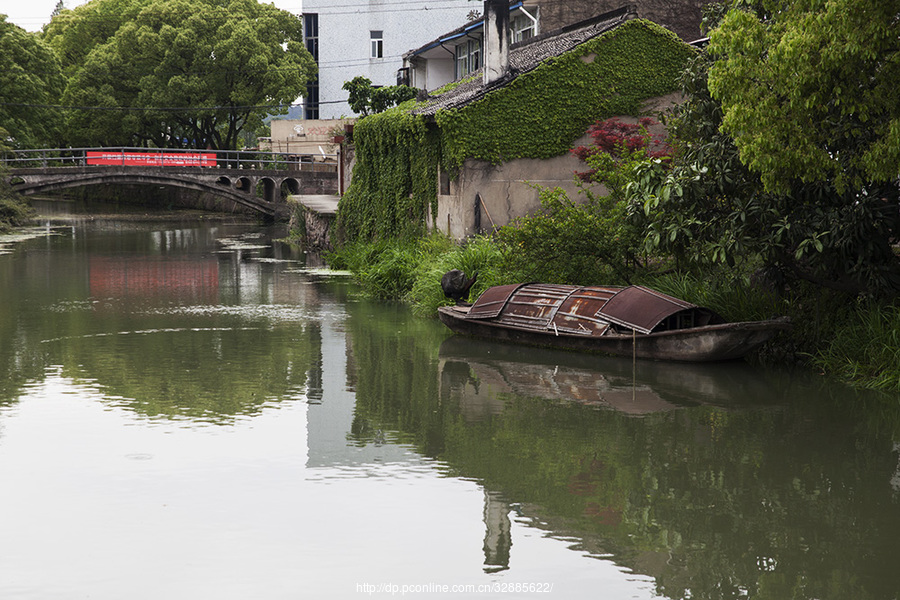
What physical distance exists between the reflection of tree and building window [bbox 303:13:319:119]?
58301 mm

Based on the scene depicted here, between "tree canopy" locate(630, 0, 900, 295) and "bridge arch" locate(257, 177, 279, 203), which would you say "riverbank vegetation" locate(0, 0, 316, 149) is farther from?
"tree canopy" locate(630, 0, 900, 295)

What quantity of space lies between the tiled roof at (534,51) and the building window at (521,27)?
5278 mm

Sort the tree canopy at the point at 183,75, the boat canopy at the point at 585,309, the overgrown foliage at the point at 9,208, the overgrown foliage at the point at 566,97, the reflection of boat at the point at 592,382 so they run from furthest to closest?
the tree canopy at the point at 183,75 → the overgrown foliage at the point at 9,208 → the overgrown foliage at the point at 566,97 → the boat canopy at the point at 585,309 → the reflection of boat at the point at 592,382

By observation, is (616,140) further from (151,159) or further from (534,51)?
(151,159)

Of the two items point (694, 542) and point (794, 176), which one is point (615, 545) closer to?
point (694, 542)

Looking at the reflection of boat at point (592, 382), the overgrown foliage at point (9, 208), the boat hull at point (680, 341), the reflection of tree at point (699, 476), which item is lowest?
the reflection of tree at point (699, 476)

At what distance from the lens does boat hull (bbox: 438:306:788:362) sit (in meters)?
13.8

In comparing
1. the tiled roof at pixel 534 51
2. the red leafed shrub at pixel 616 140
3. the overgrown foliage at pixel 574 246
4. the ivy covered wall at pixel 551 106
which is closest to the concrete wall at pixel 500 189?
the ivy covered wall at pixel 551 106

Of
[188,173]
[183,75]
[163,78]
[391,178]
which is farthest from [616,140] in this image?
[163,78]

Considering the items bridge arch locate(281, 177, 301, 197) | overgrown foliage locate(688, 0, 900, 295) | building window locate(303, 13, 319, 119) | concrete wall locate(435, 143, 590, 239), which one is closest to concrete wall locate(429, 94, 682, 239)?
concrete wall locate(435, 143, 590, 239)

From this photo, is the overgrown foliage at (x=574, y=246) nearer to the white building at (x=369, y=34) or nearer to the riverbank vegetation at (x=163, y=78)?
the riverbank vegetation at (x=163, y=78)

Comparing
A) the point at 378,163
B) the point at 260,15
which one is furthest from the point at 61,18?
the point at 378,163

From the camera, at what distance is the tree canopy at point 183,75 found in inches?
2356

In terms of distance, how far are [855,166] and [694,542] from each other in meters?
5.94
